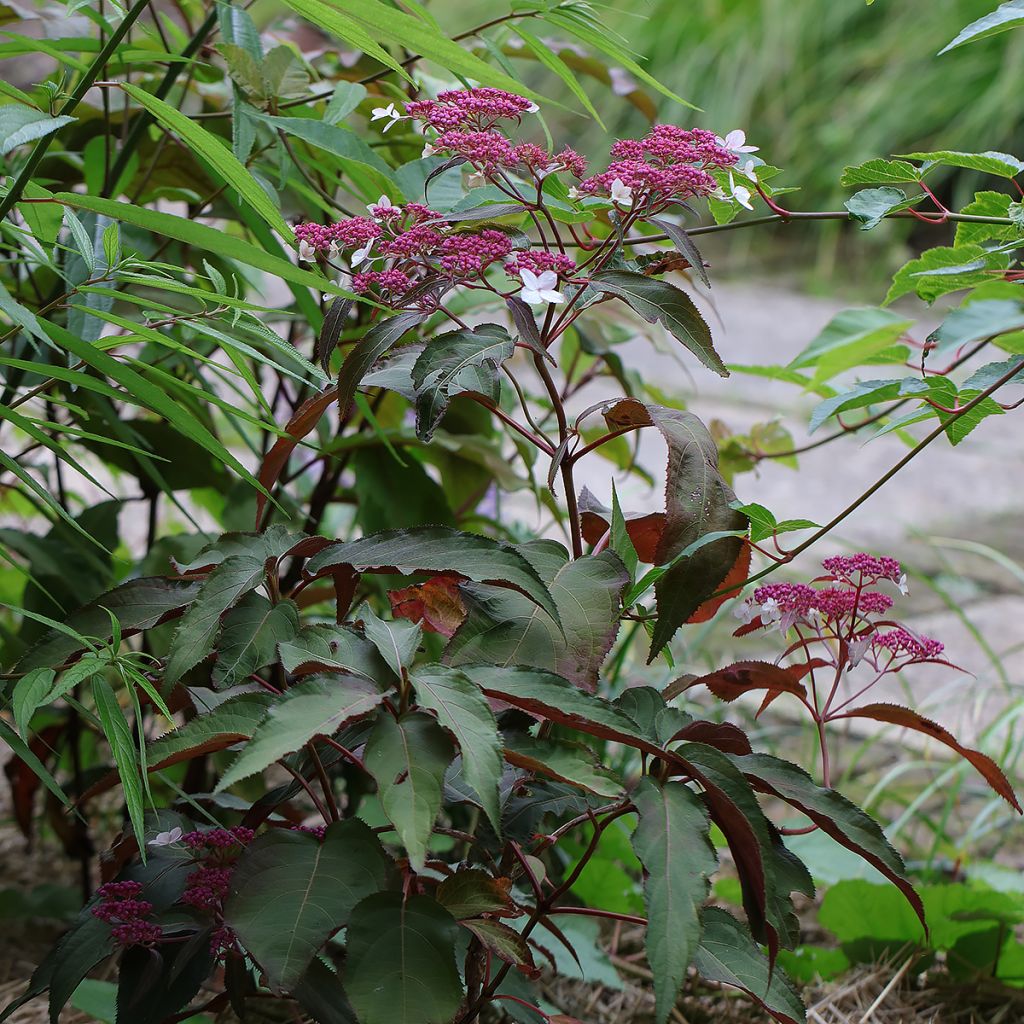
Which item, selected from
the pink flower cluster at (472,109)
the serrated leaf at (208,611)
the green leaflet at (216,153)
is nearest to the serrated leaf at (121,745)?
the serrated leaf at (208,611)

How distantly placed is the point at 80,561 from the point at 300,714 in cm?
56

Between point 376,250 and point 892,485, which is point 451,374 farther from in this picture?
point 892,485

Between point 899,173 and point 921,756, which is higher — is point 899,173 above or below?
above

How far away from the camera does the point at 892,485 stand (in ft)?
8.78

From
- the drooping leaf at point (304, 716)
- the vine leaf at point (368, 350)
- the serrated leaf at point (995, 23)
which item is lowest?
the drooping leaf at point (304, 716)

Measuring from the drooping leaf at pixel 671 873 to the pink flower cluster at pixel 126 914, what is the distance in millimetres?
270

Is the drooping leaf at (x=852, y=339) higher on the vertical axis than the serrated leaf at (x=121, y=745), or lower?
higher

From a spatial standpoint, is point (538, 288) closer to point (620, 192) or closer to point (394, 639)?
point (620, 192)

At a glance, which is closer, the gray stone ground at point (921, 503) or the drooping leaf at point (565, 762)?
the drooping leaf at point (565, 762)

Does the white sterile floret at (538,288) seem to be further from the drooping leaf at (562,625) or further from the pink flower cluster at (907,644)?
the pink flower cluster at (907,644)

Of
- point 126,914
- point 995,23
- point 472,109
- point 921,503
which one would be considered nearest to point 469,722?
point 126,914

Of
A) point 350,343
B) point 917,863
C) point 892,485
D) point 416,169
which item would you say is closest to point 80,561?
point 350,343

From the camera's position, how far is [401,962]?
0.52 m

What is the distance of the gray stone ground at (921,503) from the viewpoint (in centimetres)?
187
